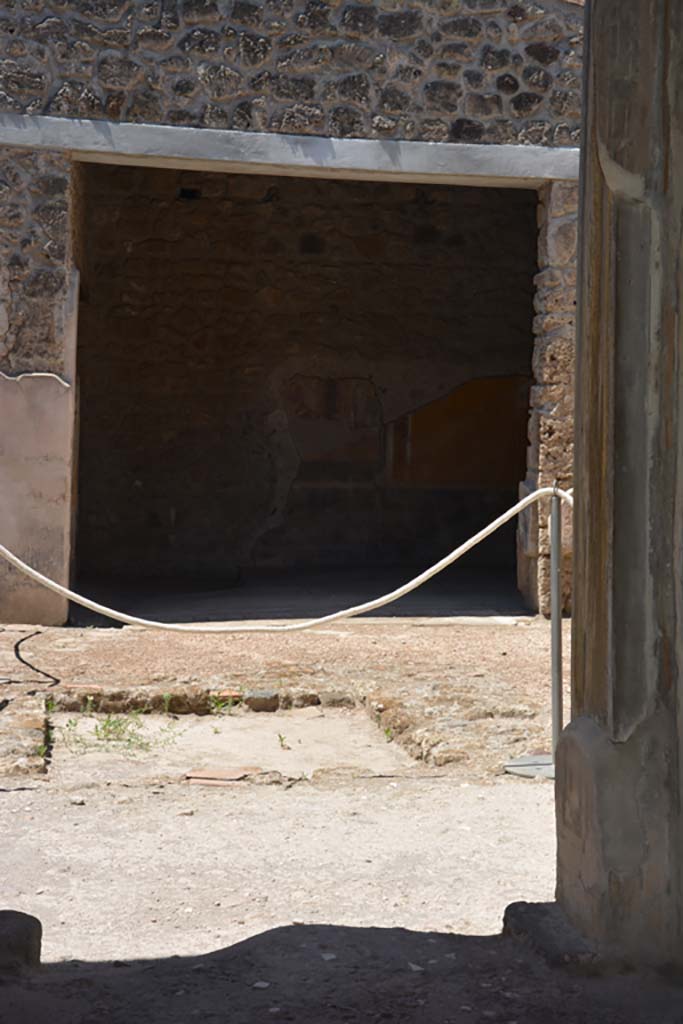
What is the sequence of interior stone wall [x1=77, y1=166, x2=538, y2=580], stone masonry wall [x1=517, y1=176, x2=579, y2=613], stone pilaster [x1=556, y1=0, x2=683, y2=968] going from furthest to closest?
interior stone wall [x1=77, y1=166, x2=538, y2=580] < stone masonry wall [x1=517, y1=176, x2=579, y2=613] < stone pilaster [x1=556, y1=0, x2=683, y2=968]

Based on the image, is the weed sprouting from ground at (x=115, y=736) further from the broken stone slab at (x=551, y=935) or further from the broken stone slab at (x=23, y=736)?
the broken stone slab at (x=551, y=935)

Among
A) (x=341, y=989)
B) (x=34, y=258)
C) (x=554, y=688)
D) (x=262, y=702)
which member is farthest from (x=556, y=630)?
(x=34, y=258)

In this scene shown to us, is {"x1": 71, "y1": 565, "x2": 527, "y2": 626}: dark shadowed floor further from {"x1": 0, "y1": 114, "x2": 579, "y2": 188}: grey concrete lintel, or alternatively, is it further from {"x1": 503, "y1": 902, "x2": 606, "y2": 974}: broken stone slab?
{"x1": 503, "y1": 902, "x2": 606, "y2": 974}: broken stone slab

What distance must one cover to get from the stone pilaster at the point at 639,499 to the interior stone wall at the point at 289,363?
25.9ft

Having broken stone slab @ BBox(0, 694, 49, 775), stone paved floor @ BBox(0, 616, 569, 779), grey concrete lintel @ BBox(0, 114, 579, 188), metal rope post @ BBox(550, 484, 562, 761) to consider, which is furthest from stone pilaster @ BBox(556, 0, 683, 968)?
grey concrete lintel @ BBox(0, 114, 579, 188)

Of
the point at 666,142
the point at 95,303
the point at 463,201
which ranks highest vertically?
the point at 463,201

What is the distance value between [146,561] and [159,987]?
7945 mm

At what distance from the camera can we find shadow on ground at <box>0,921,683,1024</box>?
2330mm

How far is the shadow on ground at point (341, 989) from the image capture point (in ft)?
7.64

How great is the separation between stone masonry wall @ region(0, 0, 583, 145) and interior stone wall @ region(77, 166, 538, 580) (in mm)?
2812

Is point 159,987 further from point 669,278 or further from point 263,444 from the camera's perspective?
point 263,444

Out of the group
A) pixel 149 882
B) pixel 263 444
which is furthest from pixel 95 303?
pixel 149 882

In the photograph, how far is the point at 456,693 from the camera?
554 cm

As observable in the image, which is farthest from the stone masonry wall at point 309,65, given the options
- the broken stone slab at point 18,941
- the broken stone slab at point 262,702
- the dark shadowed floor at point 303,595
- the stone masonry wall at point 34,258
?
the broken stone slab at point 18,941
